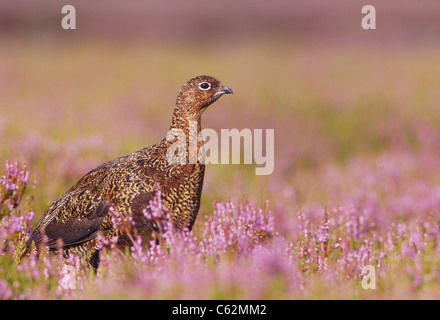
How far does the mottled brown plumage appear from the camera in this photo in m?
3.65

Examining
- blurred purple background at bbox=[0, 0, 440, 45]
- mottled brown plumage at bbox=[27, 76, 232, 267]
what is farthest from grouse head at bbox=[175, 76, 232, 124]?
blurred purple background at bbox=[0, 0, 440, 45]

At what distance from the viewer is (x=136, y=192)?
12.0ft

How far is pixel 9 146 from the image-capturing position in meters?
6.08

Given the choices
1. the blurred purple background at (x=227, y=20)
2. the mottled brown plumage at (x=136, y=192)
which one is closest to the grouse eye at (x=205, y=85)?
the mottled brown plumage at (x=136, y=192)

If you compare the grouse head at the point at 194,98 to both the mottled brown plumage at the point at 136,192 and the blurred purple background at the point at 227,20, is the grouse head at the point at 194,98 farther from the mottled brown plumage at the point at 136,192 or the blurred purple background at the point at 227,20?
the blurred purple background at the point at 227,20

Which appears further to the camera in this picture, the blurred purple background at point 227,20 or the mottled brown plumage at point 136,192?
the blurred purple background at point 227,20

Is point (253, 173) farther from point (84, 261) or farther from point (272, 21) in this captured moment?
point (272, 21)

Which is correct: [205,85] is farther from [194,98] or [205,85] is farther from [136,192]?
[136,192]

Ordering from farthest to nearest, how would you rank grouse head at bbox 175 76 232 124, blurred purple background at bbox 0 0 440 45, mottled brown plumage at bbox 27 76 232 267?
blurred purple background at bbox 0 0 440 45
grouse head at bbox 175 76 232 124
mottled brown plumage at bbox 27 76 232 267

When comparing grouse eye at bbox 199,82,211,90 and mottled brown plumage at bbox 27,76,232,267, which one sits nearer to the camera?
mottled brown plumage at bbox 27,76,232,267

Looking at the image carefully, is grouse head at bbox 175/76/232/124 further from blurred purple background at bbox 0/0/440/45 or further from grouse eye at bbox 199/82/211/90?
blurred purple background at bbox 0/0/440/45

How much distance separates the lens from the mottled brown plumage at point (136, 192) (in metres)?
3.65

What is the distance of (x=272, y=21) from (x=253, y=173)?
1718cm

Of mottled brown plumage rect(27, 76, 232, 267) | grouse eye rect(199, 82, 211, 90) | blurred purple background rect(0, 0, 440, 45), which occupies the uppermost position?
blurred purple background rect(0, 0, 440, 45)
